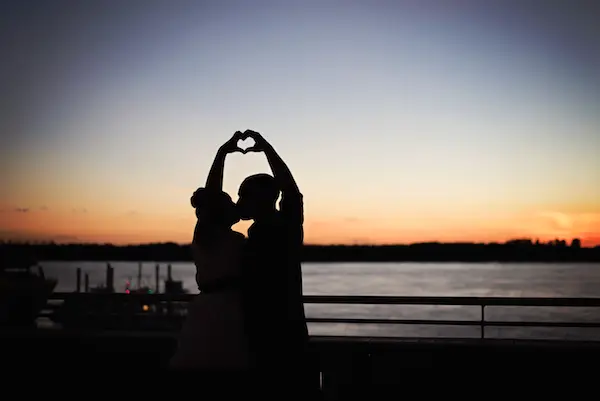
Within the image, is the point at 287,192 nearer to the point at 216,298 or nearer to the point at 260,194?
the point at 260,194

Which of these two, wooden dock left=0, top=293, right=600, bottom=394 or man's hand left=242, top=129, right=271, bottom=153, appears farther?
wooden dock left=0, top=293, right=600, bottom=394

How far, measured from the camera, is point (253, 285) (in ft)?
10.2

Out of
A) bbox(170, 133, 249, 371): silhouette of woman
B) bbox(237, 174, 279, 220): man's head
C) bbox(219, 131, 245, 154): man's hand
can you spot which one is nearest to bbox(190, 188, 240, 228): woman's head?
Result: bbox(170, 133, 249, 371): silhouette of woman

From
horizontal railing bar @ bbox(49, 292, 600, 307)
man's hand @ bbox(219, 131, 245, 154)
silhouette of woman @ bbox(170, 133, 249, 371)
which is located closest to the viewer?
silhouette of woman @ bbox(170, 133, 249, 371)

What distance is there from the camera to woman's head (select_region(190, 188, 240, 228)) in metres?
3.30

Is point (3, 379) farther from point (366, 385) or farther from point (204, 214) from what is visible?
point (204, 214)

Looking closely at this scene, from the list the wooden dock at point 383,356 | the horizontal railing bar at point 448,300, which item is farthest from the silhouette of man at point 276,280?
the horizontal railing bar at point 448,300

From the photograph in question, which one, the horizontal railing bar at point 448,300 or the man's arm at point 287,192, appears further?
the horizontal railing bar at point 448,300

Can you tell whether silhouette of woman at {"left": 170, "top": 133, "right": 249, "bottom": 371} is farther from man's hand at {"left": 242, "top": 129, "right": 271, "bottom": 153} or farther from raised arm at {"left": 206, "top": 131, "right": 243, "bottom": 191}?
man's hand at {"left": 242, "top": 129, "right": 271, "bottom": 153}

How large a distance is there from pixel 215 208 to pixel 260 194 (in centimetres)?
24

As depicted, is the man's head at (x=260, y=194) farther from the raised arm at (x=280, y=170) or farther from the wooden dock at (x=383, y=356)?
the wooden dock at (x=383, y=356)

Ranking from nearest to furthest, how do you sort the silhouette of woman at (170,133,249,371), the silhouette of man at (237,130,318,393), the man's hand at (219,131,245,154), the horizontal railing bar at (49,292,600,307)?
the silhouette of man at (237,130,318,393) → the silhouette of woman at (170,133,249,371) → the man's hand at (219,131,245,154) → the horizontal railing bar at (49,292,600,307)

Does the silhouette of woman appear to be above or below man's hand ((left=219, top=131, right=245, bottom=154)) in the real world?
below

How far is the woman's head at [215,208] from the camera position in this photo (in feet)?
10.8
